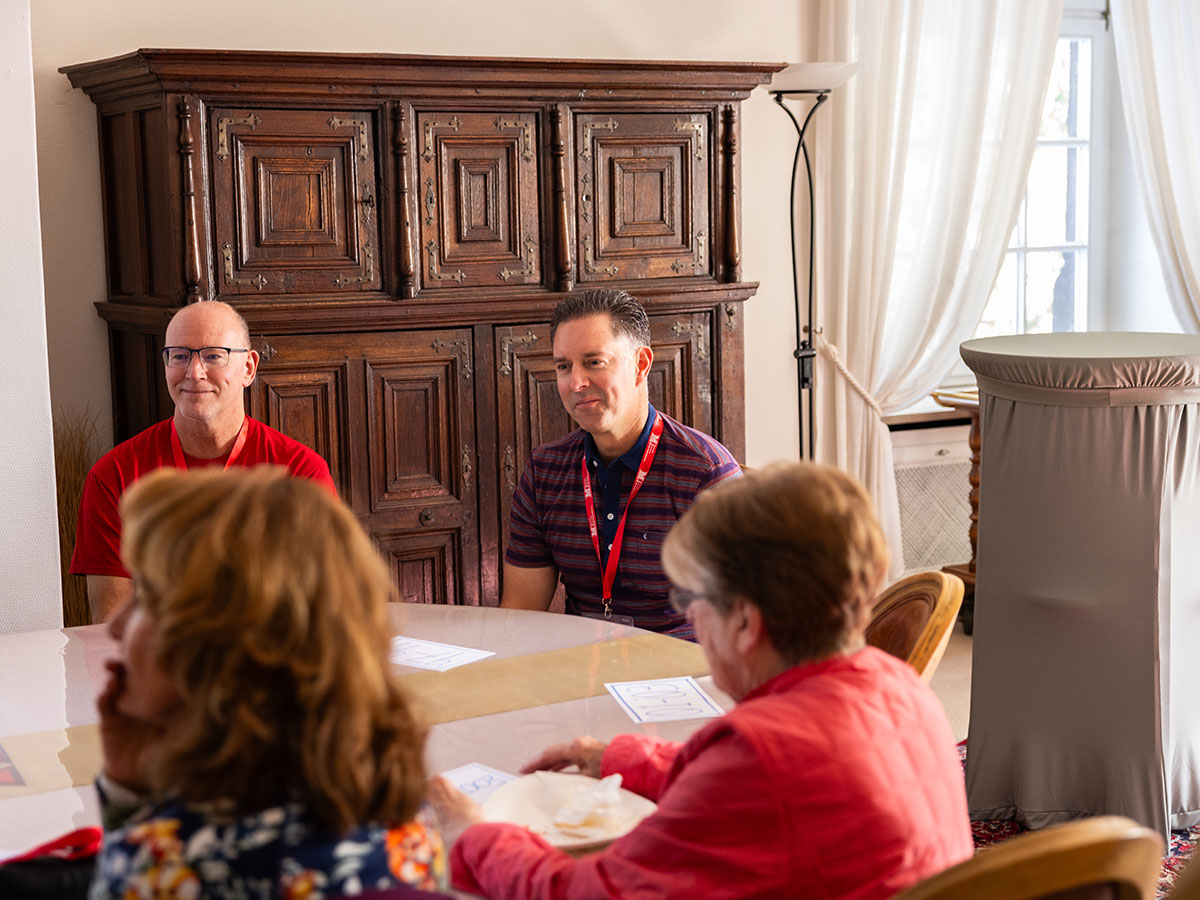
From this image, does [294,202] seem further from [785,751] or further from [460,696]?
[785,751]

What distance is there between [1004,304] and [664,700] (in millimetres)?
4409

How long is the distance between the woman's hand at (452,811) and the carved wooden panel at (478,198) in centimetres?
256

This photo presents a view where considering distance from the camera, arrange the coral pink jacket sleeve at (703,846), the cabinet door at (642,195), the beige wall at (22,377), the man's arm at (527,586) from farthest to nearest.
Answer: the cabinet door at (642,195) < the beige wall at (22,377) < the man's arm at (527,586) < the coral pink jacket sleeve at (703,846)

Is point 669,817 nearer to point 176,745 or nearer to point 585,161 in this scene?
point 176,745

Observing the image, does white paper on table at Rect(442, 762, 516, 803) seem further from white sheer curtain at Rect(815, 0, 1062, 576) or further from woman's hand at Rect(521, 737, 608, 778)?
white sheer curtain at Rect(815, 0, 1062, 576)

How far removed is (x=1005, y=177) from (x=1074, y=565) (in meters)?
2.78

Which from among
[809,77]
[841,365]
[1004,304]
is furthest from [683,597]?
[1004,304]

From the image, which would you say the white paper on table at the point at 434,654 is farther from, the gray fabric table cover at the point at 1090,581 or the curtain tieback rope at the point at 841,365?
the curtain tieback rope at the point at 841,365

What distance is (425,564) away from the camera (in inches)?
165

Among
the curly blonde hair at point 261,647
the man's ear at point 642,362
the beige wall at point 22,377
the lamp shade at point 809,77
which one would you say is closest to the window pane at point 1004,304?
the lamp shade at point 809,77

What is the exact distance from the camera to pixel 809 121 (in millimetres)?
5352

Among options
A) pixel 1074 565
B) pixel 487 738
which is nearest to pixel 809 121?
pixel 1074 565

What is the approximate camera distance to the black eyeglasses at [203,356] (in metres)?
3.14

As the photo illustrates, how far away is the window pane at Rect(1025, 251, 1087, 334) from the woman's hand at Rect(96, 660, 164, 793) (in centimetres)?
551
